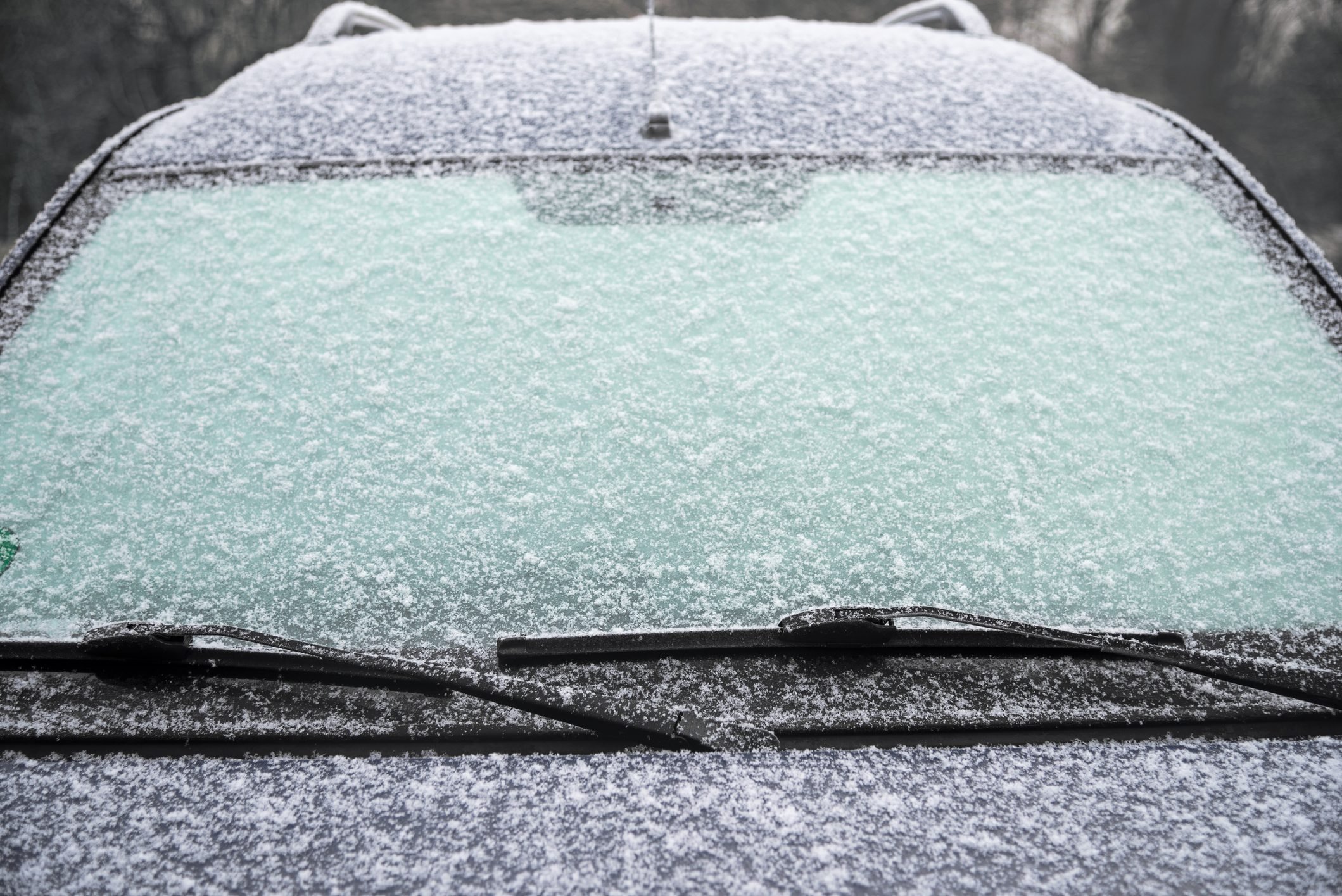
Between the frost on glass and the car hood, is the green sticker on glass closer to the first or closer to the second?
the frost on glass

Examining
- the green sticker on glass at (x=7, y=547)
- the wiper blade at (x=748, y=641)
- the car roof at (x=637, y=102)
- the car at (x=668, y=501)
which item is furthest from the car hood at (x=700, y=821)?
the car roof at (x=637, y=102)

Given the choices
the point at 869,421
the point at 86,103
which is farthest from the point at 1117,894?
the point at 86,103

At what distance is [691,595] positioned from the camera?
111cm

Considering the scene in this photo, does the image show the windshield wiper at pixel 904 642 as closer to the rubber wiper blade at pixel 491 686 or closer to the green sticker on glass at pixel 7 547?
the rubber wiper blade at pixel 491 686

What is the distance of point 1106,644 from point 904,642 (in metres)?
0.23

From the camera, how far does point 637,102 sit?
1.69 metres

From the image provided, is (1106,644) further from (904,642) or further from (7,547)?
(7,547)

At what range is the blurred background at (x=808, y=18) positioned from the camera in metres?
7.15

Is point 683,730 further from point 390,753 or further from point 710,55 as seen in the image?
point 710,55

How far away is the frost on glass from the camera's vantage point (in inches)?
44.4

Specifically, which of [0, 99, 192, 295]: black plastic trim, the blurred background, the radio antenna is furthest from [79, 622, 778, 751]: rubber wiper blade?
the blurred background

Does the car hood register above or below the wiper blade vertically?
below

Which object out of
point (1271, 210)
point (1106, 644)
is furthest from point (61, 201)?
point (1271, 210)

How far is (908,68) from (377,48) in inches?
42.9
